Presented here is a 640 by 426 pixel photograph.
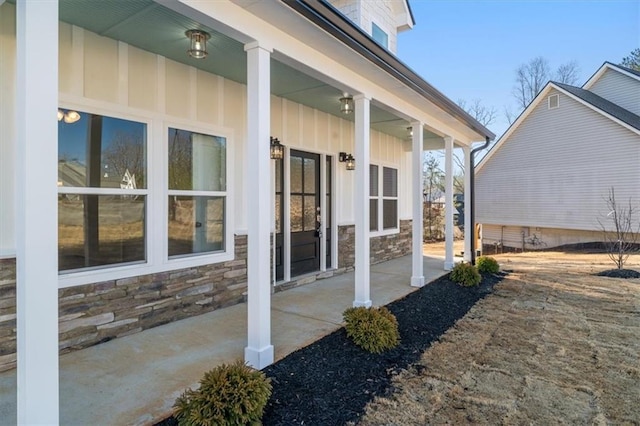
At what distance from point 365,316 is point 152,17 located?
3.35m

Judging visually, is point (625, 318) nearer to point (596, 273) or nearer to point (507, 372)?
point (507, 372)

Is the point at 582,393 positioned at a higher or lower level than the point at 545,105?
lower

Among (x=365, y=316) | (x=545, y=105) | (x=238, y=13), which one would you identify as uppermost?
(x=545, y=105)

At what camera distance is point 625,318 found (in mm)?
4766

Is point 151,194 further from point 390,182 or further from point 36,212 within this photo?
point 390,182

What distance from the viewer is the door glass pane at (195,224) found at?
4289 mm

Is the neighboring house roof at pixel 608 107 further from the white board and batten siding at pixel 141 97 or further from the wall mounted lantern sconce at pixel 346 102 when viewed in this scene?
the white board and batten siding at pixel 141 97

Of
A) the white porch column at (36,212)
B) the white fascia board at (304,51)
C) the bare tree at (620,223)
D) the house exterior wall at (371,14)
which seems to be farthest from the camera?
the bare tree at (620,223)

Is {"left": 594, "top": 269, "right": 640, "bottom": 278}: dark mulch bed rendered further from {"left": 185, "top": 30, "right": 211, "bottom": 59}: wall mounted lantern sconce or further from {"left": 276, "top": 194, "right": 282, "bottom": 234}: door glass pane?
{"left": 185, "top": 30, "right": 211, "bottom": 59}: wall mounted lantern sconce

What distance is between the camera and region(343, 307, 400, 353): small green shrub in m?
3.53

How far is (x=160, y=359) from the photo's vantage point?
3.24 m

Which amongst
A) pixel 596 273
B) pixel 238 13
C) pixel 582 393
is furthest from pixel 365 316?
pixel 596 273

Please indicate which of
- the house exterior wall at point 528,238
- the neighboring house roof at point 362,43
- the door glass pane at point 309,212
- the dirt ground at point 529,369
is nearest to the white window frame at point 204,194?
the door glass pane at point 309,212

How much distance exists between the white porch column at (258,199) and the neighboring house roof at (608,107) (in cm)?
1363
